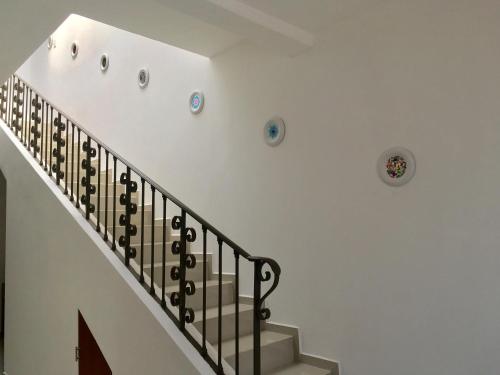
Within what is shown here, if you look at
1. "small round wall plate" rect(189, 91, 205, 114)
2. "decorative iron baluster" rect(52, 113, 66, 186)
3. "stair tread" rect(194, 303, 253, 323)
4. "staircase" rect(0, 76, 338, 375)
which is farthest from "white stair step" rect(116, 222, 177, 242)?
"small round wall plate" rect(189, 91, 205, 114)

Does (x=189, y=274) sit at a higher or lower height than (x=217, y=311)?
higher

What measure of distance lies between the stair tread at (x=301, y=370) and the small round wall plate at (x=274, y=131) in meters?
1.71

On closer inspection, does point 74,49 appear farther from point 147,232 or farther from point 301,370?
point 301,370

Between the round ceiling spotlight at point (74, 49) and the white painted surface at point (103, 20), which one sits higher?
the round ceiling spotlight at point (74, 49)

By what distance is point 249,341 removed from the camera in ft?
9.89

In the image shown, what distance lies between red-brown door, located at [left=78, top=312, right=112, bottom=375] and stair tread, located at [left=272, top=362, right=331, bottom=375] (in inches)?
51.1

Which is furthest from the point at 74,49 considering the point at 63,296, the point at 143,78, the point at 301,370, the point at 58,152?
the point at 301,370

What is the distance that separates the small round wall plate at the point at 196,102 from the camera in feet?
13.4

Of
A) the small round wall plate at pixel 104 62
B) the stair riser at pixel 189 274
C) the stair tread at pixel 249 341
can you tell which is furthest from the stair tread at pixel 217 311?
the small round wall plate at pixel 104 62

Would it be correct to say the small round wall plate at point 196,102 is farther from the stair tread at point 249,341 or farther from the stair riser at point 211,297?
the stair tread at point 249,341

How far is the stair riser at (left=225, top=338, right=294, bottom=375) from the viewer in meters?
2.78

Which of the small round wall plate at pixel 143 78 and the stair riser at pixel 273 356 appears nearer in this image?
the stair riser at pixel 273 356

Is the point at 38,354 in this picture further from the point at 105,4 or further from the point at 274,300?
the point at 105,4

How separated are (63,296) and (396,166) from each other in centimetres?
282
